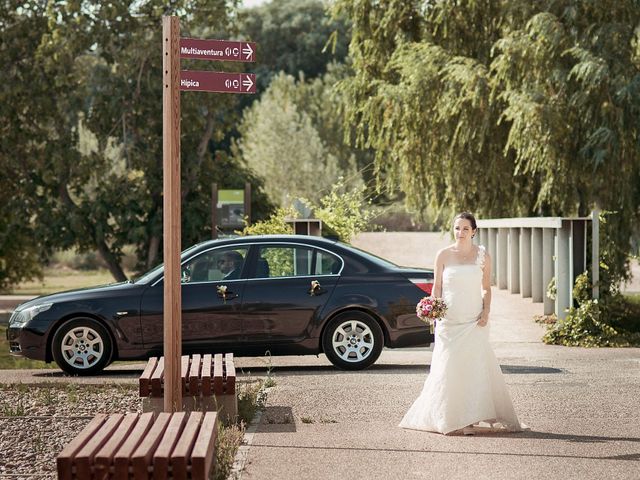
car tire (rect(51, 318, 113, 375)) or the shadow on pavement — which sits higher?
car tire (rect(51, 318, 113, 375))

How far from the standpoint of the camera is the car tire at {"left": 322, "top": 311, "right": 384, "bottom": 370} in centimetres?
1489

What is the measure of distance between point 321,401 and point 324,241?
11.6 ft

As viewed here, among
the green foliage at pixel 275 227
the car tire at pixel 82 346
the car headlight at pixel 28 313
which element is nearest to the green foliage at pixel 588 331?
the green foliage at pixel 275 227

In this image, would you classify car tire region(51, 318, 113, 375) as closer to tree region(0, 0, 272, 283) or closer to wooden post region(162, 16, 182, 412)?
wooden post region(162, 16, 182, 412)

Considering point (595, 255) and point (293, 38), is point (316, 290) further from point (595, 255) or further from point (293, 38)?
point (293, 38)

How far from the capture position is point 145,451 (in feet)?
22.4

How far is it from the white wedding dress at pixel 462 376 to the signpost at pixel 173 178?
1.84m

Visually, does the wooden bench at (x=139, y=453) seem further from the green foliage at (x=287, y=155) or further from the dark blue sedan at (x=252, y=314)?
the green foliage at (x=287, y=155)

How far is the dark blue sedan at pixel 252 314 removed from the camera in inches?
587

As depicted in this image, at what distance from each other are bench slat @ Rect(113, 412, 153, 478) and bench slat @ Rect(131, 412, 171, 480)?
3cm

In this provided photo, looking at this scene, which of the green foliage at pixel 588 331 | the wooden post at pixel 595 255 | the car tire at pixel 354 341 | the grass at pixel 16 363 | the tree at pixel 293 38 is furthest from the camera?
the tree at pixel 293 38

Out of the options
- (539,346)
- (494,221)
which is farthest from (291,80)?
(539,346)

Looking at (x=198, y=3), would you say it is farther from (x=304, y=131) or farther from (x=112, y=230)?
(x=304, y=131)

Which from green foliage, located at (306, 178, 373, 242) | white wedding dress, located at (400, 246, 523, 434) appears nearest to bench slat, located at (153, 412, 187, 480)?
white wedding dress, located at (400, 246, 523, 434)
